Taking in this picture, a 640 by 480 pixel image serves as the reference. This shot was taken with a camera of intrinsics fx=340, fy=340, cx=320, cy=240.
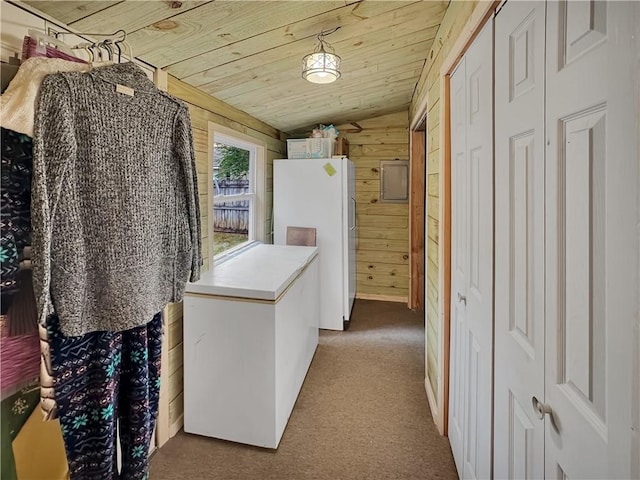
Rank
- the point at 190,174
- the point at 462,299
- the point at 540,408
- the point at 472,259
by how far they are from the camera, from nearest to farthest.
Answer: the point at 540,408 < the point at 190,174 < the point at 472,259 < the point at 462,299

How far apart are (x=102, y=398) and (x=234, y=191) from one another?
2148 mm

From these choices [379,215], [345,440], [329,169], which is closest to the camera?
[345,440]

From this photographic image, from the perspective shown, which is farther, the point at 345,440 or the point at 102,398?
the point at 345,440

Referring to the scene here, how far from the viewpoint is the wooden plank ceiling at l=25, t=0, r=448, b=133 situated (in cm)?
121

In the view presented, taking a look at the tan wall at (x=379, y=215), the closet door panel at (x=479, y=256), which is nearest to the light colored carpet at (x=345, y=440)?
the closet door panel at (x=479, y=256)

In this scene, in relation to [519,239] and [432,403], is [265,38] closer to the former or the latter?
[519,239]

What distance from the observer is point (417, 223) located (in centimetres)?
385

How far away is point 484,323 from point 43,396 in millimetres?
1392

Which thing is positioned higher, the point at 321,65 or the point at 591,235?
the point at 321,65

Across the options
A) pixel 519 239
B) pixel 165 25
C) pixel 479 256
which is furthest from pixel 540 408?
pixel 165 25

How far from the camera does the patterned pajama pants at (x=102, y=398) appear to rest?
95 centimetres

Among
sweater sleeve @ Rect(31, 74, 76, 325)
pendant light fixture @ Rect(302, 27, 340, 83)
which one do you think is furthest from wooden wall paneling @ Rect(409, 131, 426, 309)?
sweater sleeve @ Rect(31, 74, 76, 325)

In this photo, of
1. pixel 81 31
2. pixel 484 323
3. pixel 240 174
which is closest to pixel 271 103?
pixel 240 174

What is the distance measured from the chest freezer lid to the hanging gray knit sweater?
592mm
